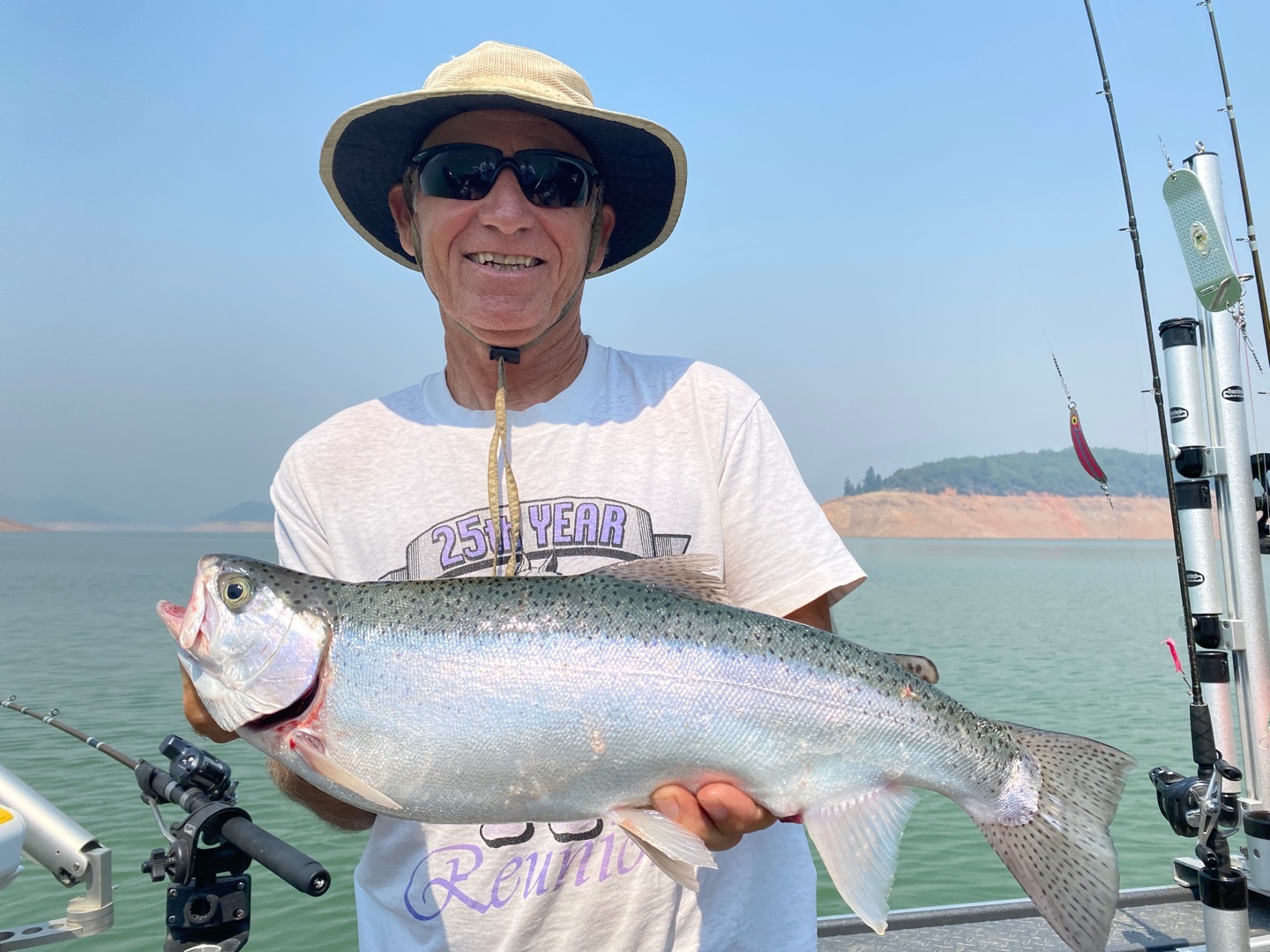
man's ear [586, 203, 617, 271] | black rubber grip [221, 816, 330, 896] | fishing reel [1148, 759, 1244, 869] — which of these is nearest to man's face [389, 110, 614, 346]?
man's ear [586, 203, 617, 271]

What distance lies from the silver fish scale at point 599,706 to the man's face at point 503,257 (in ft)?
2.76

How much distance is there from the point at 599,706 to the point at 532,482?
0.79 metres

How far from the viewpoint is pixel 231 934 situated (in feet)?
8.63

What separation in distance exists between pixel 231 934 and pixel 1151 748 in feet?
48.2

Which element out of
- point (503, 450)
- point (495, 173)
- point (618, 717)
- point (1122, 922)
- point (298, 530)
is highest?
point (495, 173)

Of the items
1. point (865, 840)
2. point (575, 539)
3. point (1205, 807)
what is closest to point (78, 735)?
point (575, 539)

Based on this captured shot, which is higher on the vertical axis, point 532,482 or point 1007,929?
point 532,482

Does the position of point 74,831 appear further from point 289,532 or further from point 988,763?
point 988,763

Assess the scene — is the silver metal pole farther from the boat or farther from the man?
the man

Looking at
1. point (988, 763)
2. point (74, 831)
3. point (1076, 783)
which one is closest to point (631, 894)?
point (988, 763)

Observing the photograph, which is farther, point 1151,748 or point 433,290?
point 1151,748

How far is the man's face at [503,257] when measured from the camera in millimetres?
2789

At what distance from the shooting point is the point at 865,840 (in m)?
2.37

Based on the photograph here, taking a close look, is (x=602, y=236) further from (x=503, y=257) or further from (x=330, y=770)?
(x=330, y=770)
